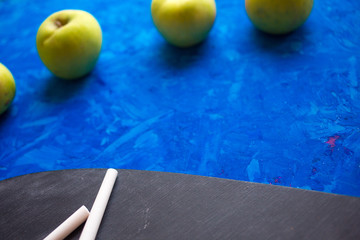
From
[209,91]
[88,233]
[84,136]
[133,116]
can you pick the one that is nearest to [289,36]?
[209,91]

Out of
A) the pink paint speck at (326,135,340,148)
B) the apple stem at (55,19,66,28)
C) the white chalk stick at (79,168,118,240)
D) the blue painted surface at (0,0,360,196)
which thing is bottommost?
the pink paint speck at (326,135,340,148)

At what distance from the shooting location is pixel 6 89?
96cm

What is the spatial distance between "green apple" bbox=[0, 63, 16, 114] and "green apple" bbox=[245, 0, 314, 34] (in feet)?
1.99

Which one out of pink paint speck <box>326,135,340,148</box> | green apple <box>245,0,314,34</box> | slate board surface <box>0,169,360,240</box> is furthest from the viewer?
green apple <box>245,0,314,34</box>

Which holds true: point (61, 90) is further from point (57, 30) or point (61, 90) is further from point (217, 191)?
point (217, 191)

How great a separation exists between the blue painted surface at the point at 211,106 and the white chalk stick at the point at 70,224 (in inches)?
9.9

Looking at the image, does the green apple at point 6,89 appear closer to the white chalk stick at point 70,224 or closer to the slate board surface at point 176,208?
the slate board surface at point 176,208

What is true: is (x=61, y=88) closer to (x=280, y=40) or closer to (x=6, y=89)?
(x=6, y=89)

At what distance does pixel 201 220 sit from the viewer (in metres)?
0.53

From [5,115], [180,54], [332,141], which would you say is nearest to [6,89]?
[5,115]

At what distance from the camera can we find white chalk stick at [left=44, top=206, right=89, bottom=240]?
0.54m

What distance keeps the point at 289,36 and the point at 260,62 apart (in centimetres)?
12

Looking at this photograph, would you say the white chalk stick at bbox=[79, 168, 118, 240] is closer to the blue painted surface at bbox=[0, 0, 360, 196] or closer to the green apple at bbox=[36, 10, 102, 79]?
the blue painted surface at bbox=[0, 0, 360, 196]

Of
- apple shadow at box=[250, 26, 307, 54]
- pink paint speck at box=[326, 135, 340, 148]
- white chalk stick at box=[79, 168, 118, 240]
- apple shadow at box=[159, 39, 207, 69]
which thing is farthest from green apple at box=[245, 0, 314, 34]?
white chalk stick at box=[79, 168, 118, 240]
